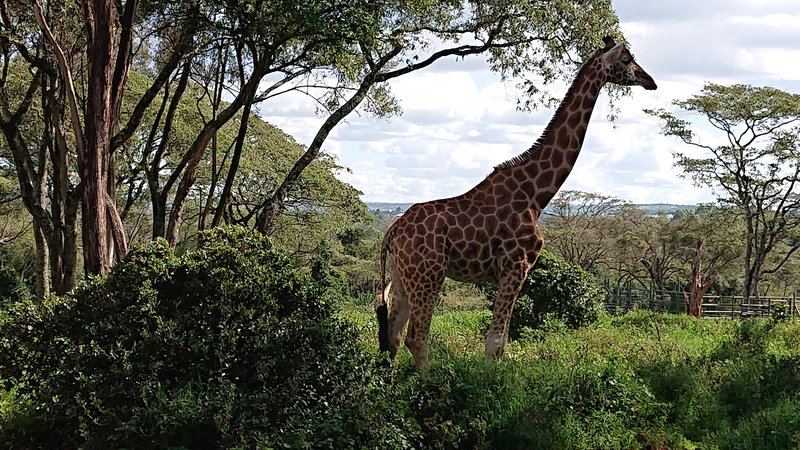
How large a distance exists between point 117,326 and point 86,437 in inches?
33.2

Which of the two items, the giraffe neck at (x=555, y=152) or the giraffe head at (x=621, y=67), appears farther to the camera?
the giraffe head at (x=621, y=67)

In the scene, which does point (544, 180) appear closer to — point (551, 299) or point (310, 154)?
point (551, 299)

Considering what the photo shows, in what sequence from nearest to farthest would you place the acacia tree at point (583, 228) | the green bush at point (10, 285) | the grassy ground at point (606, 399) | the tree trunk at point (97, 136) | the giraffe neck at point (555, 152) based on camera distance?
the grassy ground at point (606, 399) < the giraffe neck at point (555, 152) < the tree trunk at point (97, 136) < the green bush at point (10, 285) < the acacia tree at point (583, 228)

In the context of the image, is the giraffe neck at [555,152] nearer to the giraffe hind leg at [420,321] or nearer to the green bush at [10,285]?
the giraffe hind leg at [420,321]

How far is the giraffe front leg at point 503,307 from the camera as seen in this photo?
7285mm

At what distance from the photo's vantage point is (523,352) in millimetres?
8805

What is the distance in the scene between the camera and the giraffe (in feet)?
23.8

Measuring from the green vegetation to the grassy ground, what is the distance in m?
0.02

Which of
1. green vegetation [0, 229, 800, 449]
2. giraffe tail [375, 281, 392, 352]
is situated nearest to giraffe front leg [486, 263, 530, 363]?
green vegetation [0, 229, 800, 449]

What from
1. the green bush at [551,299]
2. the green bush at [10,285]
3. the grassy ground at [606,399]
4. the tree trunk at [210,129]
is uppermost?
the tree trunk at [210,129]

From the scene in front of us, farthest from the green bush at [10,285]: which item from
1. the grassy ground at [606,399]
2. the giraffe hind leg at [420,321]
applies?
the giraffe hind leg at [420,321]

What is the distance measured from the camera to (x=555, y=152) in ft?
25.1

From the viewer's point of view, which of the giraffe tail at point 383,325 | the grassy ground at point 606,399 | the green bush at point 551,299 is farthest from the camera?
the green bush at point 551,299

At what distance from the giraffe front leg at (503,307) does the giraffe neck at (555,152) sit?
0.69m
